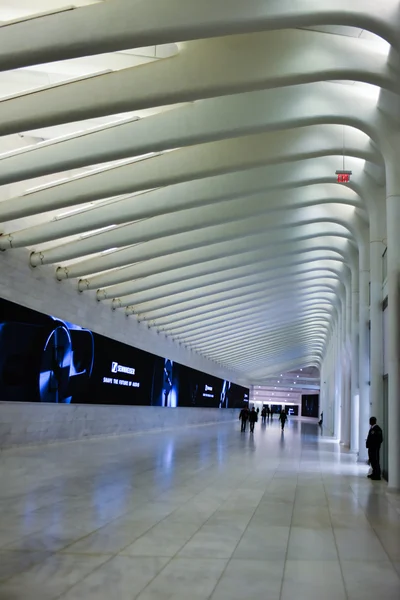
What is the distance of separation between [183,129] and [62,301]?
365 inches

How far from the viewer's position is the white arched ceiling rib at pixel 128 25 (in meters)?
8.17

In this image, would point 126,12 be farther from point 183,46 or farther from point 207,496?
point 207,496

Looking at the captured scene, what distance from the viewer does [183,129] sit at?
11.8m

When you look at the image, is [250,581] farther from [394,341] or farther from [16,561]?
[394,341]

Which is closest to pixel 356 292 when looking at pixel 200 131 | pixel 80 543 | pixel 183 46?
pixel 200 131

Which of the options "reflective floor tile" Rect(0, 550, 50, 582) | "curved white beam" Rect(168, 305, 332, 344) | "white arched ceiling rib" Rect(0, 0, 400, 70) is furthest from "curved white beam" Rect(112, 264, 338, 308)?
"reflective floor tile" Rect(0, 550, 50, 582)

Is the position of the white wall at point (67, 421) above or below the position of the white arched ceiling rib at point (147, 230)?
below

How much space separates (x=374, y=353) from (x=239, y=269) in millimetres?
10494

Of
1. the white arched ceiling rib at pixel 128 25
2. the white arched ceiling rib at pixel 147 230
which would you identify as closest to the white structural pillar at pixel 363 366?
the white arched ceiling rib at pixel 147 230

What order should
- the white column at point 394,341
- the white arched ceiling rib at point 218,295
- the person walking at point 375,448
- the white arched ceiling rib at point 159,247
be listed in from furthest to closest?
the white arched ceiling rib at point 218,295
the white arched ceiling rib at point 159,247
the person walking at point 375,448
the white column at point 394,341

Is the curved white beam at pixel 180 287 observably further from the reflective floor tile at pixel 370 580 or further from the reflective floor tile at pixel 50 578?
the reflective floor tile at pixel 370 580

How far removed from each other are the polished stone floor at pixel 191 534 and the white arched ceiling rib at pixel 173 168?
5.92 metres

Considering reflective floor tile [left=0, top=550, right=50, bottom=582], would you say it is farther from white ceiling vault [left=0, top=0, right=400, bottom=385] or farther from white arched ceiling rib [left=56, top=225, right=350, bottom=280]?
white arched ceiling rib [left=56, top=225, right=350, bottom=280]

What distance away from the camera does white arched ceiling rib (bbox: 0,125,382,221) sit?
13695 mm
